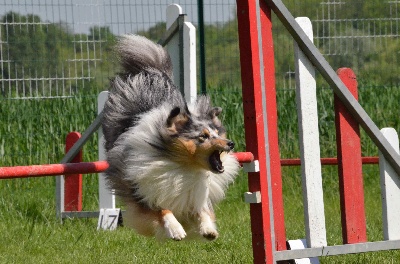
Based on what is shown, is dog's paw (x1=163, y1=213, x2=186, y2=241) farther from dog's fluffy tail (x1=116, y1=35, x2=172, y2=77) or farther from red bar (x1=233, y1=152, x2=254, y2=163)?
dog's fluffy tail (x1=116, y1=35, x2=172, y2=77)

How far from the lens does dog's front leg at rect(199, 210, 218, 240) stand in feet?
17.5

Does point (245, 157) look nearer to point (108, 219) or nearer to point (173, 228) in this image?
point (173, 228)

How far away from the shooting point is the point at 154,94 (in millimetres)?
5871

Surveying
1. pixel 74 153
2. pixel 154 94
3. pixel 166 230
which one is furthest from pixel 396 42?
pixel 166 230

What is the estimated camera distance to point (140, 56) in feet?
20.5

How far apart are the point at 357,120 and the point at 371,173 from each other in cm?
533

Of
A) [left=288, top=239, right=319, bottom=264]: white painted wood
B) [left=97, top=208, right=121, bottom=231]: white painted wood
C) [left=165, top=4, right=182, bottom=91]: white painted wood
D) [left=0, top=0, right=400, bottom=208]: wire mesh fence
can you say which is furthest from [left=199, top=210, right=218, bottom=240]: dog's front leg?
[left=0, top=0, right=400, bottom=208]: wire mesh fence

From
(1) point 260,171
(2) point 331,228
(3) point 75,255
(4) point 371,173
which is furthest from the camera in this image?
(4) point 371,173

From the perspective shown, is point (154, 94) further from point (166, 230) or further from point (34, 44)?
point (34, 44)

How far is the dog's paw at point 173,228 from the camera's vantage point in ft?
16.9

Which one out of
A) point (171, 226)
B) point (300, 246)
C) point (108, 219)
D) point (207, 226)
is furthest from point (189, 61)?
point (300, 246)

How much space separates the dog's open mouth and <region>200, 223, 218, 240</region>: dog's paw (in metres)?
0.42

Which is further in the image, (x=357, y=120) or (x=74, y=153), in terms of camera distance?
(x=74, y=153)

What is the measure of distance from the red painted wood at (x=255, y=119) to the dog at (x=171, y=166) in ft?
0.71
